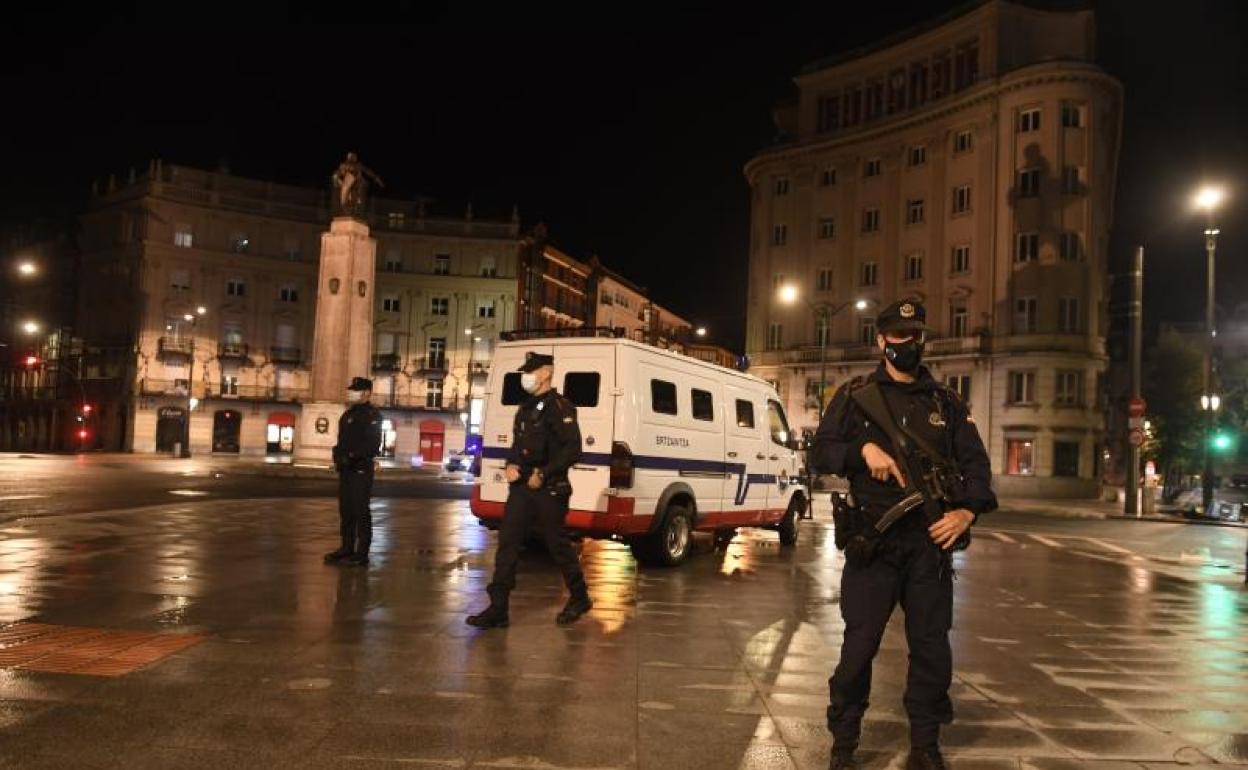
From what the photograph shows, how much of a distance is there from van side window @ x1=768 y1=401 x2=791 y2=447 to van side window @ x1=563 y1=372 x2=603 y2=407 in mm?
3900

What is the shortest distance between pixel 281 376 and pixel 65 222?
24.0 metres

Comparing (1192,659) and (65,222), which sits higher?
(65,222)

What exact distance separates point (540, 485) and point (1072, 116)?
152 ft

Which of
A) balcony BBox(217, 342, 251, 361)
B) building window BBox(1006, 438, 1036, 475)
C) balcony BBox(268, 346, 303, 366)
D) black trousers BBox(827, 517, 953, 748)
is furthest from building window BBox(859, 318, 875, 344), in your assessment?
black trousers BBox(827, 517, 953, 748)

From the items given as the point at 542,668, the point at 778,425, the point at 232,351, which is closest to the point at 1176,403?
the point at 778,425

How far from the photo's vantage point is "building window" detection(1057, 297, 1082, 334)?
4566 centimetres

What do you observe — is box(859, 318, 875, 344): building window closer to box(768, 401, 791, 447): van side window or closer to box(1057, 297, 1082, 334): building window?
box(1057, 297, 1082, 334): building window

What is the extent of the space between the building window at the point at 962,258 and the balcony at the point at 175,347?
1979 inches

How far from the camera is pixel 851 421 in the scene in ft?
14.4

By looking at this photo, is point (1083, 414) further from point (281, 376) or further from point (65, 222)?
point (65, 222)

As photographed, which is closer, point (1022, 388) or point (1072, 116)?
point (1072, 116)

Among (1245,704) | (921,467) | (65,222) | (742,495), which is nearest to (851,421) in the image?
(921,467)

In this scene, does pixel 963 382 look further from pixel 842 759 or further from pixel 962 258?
pixel 842 759

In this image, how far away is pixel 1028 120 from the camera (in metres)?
46.4
